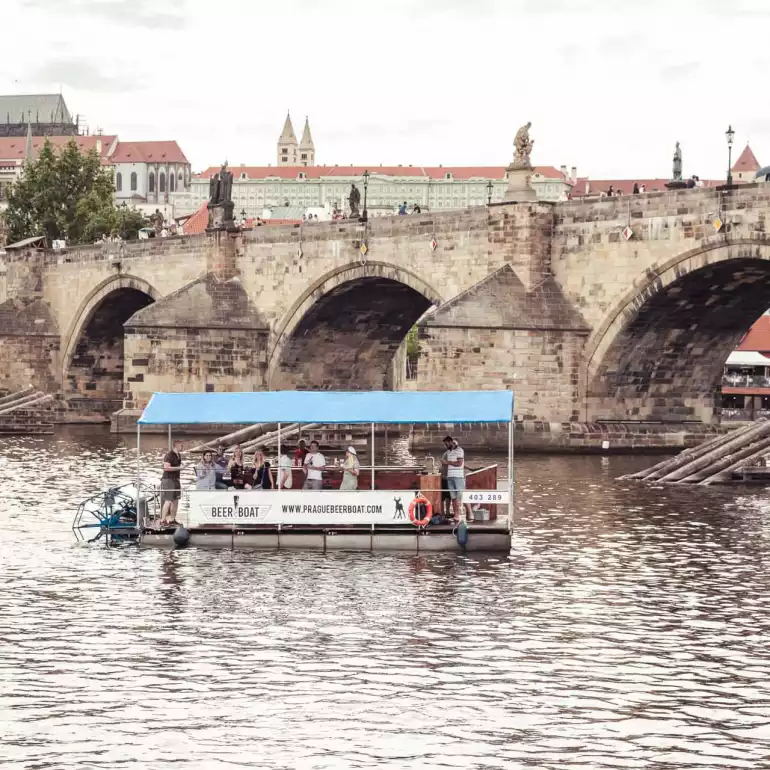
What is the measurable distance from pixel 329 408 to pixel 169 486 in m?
2.50

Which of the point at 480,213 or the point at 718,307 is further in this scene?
the point at 480,213

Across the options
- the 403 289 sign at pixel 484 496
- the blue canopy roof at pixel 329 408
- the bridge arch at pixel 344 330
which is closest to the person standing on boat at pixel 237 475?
the blue canopy roof at pixel 329 408

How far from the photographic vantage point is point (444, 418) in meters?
21.9

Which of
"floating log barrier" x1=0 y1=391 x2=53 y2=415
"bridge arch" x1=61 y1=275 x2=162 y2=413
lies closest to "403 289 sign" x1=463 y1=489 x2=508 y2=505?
"floating log barrier" x1=0 y1=391 x2=53 y2=415

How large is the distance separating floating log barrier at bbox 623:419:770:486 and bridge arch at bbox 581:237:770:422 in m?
3.70

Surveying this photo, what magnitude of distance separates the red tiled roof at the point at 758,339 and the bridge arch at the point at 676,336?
3171 centimetres

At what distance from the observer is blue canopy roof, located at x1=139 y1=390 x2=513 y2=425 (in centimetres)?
2200

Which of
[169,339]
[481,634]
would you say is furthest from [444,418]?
[169,339]

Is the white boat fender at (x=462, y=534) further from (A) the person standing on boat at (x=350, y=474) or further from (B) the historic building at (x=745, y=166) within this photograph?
(B) the historic building at (x=745, y=166)

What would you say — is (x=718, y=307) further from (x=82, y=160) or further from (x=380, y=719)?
(x=82, y=160)

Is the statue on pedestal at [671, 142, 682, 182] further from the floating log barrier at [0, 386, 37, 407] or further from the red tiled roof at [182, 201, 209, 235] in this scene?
the red tiled roof at [182, 201, 209, 235]

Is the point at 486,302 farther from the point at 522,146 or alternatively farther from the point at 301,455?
the point at 301,455

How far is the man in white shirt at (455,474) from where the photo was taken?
21.1m

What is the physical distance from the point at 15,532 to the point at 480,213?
19.5 metres
